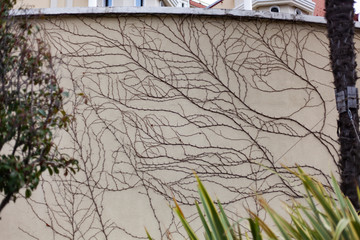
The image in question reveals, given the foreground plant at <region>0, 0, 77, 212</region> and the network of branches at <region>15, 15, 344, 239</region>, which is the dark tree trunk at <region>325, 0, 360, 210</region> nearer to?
the network of branches at <region>15, 15, 344, 239</region>

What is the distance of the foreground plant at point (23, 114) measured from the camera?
3.33 metres

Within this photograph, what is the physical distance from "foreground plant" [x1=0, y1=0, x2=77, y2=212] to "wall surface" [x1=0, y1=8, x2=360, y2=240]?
3.56 feet

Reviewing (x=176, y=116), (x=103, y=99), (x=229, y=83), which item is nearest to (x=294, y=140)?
(x=229, y=83)

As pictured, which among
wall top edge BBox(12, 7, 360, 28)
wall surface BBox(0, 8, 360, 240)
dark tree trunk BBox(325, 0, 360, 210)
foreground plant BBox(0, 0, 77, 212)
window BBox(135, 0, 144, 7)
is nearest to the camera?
foreground plant BBox(0, 0, 77, 212)

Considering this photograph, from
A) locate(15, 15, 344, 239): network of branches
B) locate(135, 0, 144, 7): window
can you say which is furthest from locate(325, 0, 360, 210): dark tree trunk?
locate(135, 0, 144, 7): window

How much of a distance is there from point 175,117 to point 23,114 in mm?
1849

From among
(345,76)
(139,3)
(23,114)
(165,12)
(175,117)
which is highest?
(139,3)

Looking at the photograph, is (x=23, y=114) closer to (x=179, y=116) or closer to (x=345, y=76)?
(x=179, y=116)

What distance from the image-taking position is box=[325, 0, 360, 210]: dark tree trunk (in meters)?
3.75

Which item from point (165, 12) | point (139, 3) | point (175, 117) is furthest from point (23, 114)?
point (139, 3)

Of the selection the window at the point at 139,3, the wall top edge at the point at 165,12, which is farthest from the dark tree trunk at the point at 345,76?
the window at the point at 139,3

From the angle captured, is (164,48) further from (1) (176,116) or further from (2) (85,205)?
(2) (85,205)

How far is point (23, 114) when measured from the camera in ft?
10.8

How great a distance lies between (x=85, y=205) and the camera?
4.68 m
